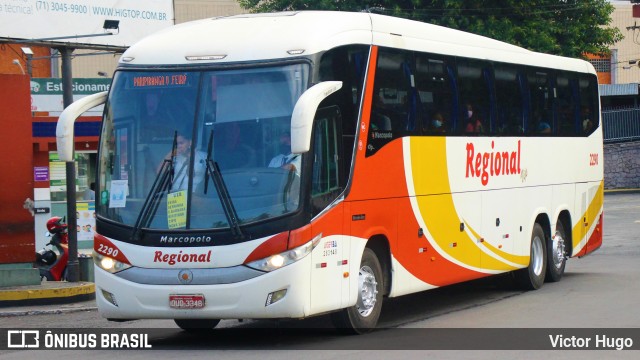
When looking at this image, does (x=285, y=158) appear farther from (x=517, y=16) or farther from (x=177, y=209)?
(x=517, y=16)

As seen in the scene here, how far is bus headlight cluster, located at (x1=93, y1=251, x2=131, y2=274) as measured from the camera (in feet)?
37.3

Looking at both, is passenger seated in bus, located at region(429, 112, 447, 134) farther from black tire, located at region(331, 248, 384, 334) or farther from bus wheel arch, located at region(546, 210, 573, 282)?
bus wheel arch, located at region(546, 210, 573, 282)

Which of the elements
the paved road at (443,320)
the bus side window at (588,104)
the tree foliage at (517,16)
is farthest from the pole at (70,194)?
the tree foliage at (517,16)

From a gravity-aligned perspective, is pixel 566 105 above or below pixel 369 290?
above

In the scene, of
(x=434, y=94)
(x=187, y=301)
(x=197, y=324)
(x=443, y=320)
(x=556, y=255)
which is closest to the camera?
(x=187, y=301)

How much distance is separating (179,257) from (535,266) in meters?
7.91

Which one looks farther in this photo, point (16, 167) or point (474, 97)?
point (16, 167)

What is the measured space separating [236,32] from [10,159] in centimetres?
652

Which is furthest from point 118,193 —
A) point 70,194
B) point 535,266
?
point 535,266

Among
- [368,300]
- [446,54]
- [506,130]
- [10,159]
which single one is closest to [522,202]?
[506,130]

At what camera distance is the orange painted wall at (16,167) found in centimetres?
1692

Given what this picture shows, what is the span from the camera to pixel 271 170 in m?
11.1

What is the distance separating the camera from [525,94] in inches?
674

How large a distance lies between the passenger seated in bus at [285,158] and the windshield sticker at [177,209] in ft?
3.01
